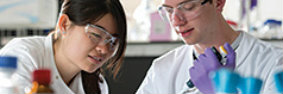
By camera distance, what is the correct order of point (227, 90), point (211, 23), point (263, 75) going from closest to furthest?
1. point (227, 90)
2. point (263, 75)
3. point (211, 23)

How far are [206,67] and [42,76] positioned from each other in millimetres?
470

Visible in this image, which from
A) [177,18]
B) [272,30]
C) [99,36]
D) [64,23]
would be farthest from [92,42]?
[272,30]

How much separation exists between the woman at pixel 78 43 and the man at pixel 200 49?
23 cm

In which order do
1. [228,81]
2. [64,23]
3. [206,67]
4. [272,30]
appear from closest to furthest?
[228,81] < [206,67] < [64,23] < [272,30]

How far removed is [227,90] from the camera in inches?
27.6

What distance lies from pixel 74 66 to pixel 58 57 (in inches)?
3.5

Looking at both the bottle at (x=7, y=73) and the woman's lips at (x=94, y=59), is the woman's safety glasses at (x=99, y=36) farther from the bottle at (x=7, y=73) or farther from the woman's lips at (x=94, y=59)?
the bottle at (x=7, y=73)

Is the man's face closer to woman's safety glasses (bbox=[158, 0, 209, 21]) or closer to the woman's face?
woman's safety glasses (bbox=[158, 0, 209, 21])

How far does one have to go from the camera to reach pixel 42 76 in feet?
2.37

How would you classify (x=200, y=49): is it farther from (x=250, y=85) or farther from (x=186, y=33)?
(x=250, y=85)

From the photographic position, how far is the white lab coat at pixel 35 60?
1.46m

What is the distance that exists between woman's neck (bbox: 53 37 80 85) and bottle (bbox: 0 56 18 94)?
3.06 ft

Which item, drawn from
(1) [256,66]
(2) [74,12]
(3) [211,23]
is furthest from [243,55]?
→ (2) [74,12]

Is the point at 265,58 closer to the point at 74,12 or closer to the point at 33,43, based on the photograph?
the point at 74,12
